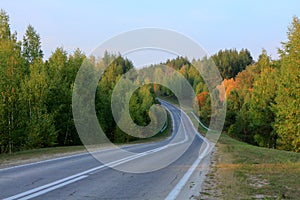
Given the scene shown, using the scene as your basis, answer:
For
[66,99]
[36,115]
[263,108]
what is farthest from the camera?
[263,108]

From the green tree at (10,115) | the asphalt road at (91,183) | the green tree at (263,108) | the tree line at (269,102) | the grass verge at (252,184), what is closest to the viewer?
the asphalt road at (91,183)

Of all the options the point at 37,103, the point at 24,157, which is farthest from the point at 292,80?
the point at 37,103

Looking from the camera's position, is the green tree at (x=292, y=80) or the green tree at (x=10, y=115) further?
the green tree at (x=292, y=80)

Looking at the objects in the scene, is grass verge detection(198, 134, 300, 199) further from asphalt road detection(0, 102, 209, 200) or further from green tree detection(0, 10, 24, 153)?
green tree detection(0, 10, 24, 153)

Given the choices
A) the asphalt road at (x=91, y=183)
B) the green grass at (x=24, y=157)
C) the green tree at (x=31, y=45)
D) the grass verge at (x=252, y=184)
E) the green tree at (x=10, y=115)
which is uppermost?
the green tree at (x=31, y=45)

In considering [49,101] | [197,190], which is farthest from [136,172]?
[49,101]

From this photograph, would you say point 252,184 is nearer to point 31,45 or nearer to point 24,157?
point 24,157

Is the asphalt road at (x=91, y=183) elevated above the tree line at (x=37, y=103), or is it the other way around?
the tree line at (x=37, y=103)

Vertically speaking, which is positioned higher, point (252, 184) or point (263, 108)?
point (263, 108)

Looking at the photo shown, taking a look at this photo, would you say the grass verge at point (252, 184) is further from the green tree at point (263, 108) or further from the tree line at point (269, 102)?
the green tree at point (263, 108)

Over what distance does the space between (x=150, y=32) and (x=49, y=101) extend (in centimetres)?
2237

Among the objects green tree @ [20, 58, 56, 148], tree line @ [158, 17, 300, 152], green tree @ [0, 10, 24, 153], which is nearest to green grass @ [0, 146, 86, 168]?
green tree @ [0, 10, 24, 153]

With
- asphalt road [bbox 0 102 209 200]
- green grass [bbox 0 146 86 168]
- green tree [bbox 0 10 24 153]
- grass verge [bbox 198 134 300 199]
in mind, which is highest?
green tree [bbox 0 10 24 153]

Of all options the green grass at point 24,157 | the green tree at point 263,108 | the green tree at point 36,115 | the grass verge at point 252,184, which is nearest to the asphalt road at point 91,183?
the grass verge at point 252,184
